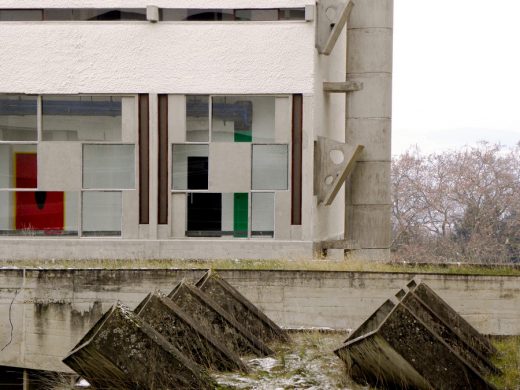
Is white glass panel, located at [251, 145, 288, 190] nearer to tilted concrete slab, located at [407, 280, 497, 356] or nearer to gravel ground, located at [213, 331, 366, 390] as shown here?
gravel ground, located at [213, 331, 366, 390]

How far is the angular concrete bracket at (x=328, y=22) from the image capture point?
79.9 feet

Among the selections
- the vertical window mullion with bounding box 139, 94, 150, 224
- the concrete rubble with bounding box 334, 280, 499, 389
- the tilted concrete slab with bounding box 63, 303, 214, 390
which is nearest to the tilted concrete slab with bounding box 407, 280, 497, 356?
the concrete rubble with bounding box 334, 280, 499, 389

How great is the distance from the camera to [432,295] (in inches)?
459

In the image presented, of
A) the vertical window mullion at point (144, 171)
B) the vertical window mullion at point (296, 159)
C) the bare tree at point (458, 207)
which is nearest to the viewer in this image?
the vertical window mullion at point (296, 159)

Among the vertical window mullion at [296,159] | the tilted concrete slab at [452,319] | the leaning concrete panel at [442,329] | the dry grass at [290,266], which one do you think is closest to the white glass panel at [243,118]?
the vertical window mullion at [296,159]

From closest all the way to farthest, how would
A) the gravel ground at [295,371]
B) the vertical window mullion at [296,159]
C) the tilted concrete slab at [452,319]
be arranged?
the gravel ground at [295,371] < the tilted concrete slab at [452,319] < the vertical window mullion at [296,159]

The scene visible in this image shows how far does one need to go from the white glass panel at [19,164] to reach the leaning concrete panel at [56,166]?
0.21 m

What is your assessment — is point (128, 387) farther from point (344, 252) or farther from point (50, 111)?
point (344, 252)

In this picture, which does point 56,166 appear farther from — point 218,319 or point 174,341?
point 174,341

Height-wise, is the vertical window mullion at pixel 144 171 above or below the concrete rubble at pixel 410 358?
above

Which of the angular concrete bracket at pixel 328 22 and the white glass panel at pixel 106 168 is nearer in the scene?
the white glass panel at pixel 106 168

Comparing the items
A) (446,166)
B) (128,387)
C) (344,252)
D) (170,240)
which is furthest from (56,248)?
(446,166)

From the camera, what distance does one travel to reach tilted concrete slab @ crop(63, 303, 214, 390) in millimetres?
8859

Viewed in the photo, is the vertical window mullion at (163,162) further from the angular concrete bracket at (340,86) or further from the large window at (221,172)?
the angular concrete bracket at (340,86)
